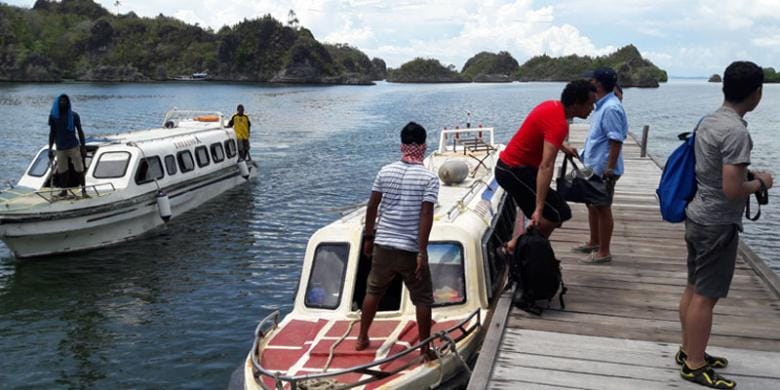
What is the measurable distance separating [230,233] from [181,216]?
2.69 meters

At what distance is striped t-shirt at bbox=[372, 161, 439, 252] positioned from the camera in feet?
21.9

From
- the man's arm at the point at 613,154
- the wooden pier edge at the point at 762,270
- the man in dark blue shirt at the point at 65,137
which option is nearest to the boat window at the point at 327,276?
the man's arm at the point at 613,154

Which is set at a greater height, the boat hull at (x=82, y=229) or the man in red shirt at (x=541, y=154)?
the man in red shirt at (x=541, y=154)

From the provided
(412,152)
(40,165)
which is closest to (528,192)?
(412,152)

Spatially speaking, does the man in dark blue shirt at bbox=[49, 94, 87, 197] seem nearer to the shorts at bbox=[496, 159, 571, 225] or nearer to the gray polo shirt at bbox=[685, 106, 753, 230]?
the shorts at bbox=[496, 159, 571, 225]

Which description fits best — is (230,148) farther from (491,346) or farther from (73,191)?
(491,346)

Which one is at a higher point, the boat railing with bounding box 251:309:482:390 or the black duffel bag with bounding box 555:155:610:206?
the black duffel bag with bounding box 555:155:610:206

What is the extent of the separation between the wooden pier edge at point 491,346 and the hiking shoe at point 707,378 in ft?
5.66

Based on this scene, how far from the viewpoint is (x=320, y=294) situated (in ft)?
28.9

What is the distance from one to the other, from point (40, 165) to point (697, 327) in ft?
62.9

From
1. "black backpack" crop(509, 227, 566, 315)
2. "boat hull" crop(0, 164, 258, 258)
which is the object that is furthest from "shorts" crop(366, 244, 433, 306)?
"boat hull" crop(0, 164, 258, 258)

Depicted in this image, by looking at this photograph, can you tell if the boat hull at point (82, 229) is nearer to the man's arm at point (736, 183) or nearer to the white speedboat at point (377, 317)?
the white speedboat at point (377, 317)

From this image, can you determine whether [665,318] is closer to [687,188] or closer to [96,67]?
[687,188]

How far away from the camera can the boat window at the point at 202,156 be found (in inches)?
951
